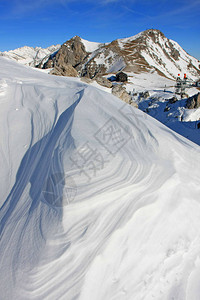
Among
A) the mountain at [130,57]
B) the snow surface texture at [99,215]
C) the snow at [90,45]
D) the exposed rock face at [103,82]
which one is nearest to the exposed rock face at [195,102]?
the exposed rock face at [103,82]

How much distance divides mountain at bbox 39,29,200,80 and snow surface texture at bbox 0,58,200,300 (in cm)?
4968

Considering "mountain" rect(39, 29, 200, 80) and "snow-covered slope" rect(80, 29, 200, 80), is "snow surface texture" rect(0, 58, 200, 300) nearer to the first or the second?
"mountain" rect(39, 29, 200, 80)

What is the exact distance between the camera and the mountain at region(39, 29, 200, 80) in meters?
55.3

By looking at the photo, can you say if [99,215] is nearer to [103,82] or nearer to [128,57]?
[103,82]

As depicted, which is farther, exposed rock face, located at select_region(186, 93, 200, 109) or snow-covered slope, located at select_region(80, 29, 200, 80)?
snow-covered slope, located at select_region(80, 29, 200, 80)

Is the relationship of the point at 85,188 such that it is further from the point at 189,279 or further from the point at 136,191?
the point at 189,279

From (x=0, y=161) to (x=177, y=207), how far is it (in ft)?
10.9

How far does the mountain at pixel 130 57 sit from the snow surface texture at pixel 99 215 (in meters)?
49.7

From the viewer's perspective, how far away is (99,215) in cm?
260

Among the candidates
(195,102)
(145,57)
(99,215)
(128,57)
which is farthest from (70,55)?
(99,215)

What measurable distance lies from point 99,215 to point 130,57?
6195 cm

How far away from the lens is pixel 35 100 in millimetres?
5492

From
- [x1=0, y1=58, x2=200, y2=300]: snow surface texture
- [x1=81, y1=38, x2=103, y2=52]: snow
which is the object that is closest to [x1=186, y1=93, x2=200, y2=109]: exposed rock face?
[x1=0, y1=58, x2=200, y2=300]: snow surface texture

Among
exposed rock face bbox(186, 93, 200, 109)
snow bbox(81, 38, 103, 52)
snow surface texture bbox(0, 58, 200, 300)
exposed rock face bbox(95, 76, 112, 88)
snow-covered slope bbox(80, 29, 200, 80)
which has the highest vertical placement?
snow bbox(81, 38, 103, 52)
